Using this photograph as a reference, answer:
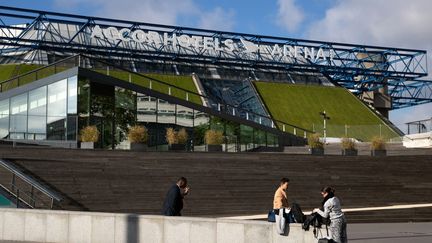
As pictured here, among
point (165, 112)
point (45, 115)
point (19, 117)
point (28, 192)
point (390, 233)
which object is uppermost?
point (165, 112)

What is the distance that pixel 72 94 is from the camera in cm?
3253

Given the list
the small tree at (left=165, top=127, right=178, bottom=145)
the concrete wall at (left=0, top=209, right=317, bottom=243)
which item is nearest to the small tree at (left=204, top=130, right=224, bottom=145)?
the small tree at (left=165, top=127, right=178, bottom=145)

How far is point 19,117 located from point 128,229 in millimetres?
20556

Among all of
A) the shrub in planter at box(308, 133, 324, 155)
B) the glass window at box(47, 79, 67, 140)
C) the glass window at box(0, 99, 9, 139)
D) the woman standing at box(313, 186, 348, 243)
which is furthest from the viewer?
the shrub in planter at box(308, 133, 324, 155)

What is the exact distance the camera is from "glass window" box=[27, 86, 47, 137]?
32219 millimetres

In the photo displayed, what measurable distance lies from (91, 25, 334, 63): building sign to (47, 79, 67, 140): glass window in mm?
31918

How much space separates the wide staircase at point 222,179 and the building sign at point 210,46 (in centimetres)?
3931

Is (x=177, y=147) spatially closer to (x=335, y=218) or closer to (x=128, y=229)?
(x=128, y=229)

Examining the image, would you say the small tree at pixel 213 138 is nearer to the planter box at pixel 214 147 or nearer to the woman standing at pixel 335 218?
the planter box at pixel 214 147

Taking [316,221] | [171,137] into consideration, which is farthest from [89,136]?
[316,221]

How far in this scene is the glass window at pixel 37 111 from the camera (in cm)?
3222

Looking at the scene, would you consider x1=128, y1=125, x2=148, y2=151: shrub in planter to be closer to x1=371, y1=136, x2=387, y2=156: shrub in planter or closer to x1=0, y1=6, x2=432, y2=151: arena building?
x1=0, y1=6, x2=432, y2=151: arena building

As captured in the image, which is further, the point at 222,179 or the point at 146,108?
the point at 146,108

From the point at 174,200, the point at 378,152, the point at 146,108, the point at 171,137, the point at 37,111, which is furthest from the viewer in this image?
the point at 146,108
